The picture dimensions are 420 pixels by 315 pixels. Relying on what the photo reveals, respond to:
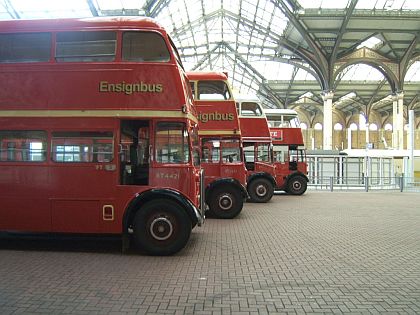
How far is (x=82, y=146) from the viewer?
24.6 feet

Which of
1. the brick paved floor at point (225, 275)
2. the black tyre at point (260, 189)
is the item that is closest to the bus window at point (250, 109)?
the black tyre at point (260, 189)

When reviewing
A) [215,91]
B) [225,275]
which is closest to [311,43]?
[215,91]

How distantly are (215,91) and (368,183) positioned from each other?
1903 cm

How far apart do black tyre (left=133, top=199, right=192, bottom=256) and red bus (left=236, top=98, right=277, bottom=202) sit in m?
10.4

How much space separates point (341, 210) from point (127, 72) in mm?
10379

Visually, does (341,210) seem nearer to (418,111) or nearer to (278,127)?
(278,127)

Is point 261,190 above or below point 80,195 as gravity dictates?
below

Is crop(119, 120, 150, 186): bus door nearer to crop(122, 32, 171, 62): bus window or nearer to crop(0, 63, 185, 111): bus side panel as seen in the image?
crop(0, 63, 185, 111): bus side panel

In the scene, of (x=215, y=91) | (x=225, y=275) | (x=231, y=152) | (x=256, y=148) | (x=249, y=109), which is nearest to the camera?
(x=225, y=275)

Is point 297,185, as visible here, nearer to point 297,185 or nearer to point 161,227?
point 297,185

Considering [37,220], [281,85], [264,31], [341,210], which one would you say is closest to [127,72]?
[37,220]

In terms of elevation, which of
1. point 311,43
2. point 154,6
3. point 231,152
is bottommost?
point 231,152

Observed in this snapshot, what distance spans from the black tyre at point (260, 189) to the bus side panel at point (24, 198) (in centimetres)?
1100

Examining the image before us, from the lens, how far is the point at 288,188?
22.6 meters
